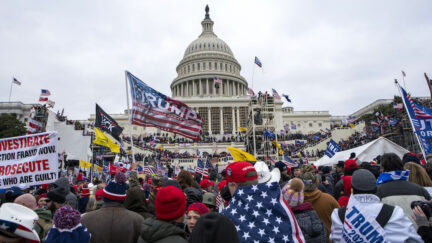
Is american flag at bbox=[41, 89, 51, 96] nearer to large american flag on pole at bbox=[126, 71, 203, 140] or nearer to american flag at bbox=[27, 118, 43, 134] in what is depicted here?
american flag at bbox=[27, 118, 43, 134]

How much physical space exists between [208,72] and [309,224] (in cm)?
8412

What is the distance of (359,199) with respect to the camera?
319 centimetres

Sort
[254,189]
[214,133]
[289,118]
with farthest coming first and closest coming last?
[289,118] < [214,133] < [254,189]

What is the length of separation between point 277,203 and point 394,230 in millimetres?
1122

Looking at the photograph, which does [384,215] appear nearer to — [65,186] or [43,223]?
[43,223]

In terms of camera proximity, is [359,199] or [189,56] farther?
[189,56]

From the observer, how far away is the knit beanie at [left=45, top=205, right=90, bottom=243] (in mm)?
2762

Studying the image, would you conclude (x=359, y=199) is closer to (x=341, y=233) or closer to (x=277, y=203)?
(x=341, y=233)

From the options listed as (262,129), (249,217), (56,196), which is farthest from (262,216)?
(262,129)

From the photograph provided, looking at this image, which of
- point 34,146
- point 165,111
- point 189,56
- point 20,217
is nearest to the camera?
point 20,217

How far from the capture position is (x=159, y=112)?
1080 centimetres

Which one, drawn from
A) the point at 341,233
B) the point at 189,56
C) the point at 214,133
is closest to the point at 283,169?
the point at 341,233

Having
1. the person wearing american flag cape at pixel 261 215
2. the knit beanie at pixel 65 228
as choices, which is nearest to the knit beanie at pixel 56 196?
the knit beanie at pixel 65 228

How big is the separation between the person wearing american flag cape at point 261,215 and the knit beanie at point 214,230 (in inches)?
29.2
